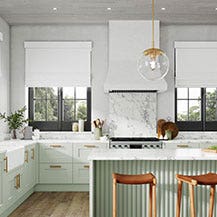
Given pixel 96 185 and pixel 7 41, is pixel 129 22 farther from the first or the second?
pixel 96 185

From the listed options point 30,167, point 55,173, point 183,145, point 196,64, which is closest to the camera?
point 30,167

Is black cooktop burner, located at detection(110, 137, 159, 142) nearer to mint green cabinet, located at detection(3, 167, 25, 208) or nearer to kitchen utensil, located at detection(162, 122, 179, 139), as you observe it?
kitchen utensil, located at detection(162, 122, 179, 139)

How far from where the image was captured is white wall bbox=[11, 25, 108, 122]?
26.5ft

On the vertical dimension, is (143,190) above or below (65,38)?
below

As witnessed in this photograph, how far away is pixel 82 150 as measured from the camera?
24.5 ft

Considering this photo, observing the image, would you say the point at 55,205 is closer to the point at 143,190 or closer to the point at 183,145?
the point at 143,190

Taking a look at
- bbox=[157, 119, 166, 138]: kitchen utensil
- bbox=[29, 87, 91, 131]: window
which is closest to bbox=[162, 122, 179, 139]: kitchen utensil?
bbox=[157, 119, 166, 138]: kitchen utensil

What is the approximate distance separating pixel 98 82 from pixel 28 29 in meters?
1.54

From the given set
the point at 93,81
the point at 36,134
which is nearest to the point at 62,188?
the point at 36,134

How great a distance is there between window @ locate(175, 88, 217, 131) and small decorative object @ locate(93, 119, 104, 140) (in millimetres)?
1364

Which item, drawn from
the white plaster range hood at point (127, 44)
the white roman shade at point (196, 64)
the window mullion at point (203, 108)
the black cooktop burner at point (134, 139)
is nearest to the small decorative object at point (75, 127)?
the black cooktop burner at point (134, 139)

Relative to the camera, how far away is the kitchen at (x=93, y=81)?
720cm

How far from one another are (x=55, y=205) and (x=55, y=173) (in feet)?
3.45

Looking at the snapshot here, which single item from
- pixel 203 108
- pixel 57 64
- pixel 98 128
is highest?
pixel 57 64
